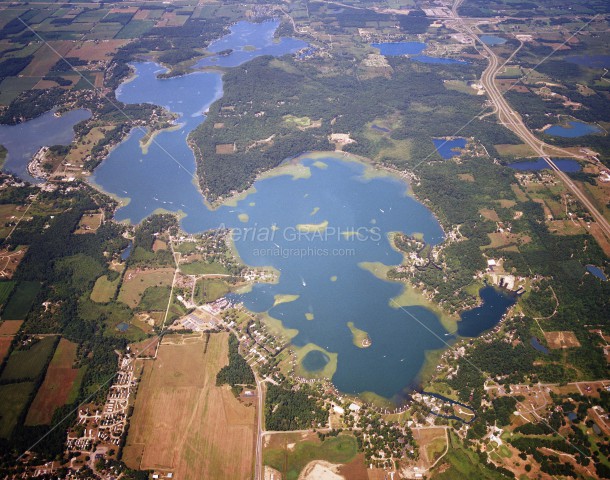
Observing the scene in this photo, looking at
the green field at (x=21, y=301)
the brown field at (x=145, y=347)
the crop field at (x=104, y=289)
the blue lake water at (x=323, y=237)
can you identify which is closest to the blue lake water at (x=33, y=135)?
the blue lake water at (x=323, y=237)

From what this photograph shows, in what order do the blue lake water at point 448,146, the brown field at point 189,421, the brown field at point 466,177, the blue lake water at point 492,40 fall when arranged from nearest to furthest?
1. the brown field at point 189,421
2. the brown field at point 466,177
3. the blue lake water at point 448,146
4. the blue lake water at point 492,40

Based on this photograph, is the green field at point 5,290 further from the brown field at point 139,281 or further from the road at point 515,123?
the road at point 515,123

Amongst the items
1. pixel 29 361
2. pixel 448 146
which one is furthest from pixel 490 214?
pixel 29 361

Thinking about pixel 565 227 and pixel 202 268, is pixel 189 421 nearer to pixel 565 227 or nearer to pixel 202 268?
pixel 202 268

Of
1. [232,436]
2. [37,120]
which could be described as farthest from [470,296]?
[37,120]

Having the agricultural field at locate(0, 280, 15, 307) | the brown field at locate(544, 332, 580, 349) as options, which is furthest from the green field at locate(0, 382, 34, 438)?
the brown field at locate(544, 332, 580, 349)

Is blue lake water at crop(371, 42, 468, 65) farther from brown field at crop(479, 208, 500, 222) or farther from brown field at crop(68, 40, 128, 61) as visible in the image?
brown field at crop(68, 40, 128, 61)
